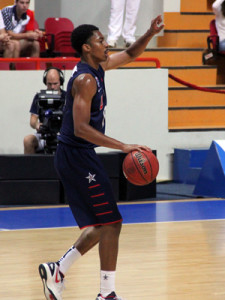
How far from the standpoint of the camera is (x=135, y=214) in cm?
821

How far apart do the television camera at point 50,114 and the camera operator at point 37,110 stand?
8 cm

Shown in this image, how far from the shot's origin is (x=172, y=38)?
43.3 ft

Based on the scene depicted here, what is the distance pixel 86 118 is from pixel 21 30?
6.30 m

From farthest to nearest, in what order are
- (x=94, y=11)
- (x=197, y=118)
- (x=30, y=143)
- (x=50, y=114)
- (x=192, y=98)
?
(x=94, y=11)
(x=192, y=98)
(x=197, y=118)
(x=30, y=143)
(x=50, y=114)

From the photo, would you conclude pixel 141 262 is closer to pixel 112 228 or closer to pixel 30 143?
pixel 112 228

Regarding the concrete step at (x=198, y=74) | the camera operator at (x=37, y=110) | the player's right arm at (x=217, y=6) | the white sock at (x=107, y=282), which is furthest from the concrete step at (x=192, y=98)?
Answer: the white sock at (x=107, y=282)

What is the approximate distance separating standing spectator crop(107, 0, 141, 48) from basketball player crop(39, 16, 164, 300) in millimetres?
7662

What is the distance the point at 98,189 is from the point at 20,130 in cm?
543

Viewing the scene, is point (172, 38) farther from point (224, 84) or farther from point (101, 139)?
point (101, 139)

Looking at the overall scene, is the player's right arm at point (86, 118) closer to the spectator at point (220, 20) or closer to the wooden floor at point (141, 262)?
the wooden floor at point (141, 262)

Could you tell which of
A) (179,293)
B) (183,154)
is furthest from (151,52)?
(179,293)

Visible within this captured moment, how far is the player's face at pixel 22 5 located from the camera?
10.2 m

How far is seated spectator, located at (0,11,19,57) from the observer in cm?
1009

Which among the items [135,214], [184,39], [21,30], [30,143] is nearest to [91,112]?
[135,214]
